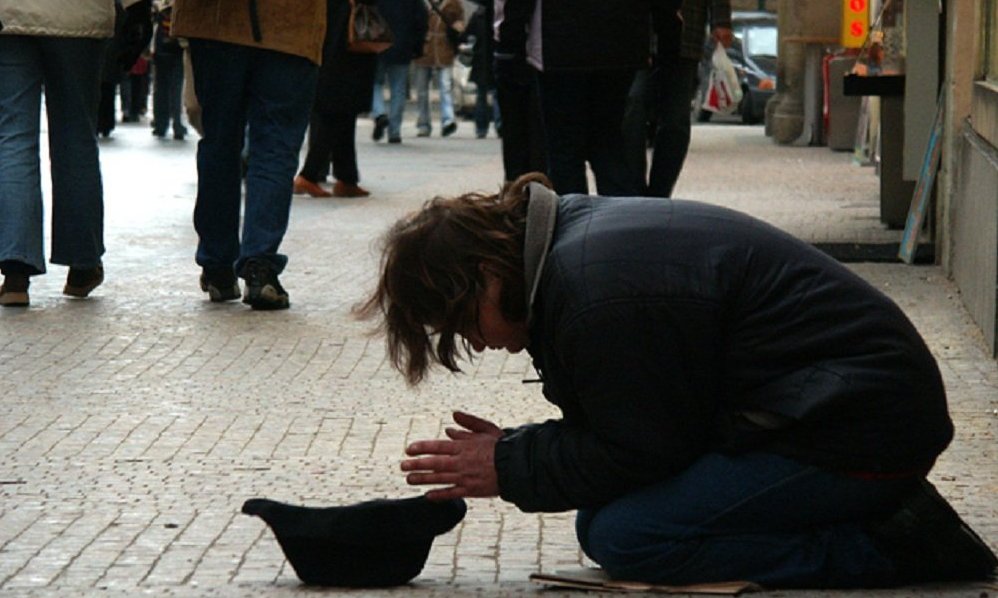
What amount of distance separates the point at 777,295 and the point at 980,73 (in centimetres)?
538

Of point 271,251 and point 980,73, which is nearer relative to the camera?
point 271,251

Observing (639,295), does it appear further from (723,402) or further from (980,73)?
(980,73)

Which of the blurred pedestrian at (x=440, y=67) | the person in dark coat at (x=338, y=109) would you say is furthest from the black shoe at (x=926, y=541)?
the blurred pedestrian at (x=440, y=67)

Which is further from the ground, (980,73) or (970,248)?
(980,73)

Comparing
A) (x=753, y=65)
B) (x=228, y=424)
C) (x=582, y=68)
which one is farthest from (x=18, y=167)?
(x=753, y=65)

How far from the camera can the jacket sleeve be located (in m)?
3.80

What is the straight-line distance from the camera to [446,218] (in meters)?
3.91

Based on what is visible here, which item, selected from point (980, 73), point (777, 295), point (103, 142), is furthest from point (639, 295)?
point (103, 142)

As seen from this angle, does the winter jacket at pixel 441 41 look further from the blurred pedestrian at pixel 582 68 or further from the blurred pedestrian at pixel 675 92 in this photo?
the blurred pedestrian at pixel 582 68

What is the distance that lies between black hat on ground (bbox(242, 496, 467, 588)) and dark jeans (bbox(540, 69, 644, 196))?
15.8 feet

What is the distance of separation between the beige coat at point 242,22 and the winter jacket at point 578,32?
3.54 ft

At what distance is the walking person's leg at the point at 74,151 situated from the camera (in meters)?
8.22

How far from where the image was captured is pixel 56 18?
812cm

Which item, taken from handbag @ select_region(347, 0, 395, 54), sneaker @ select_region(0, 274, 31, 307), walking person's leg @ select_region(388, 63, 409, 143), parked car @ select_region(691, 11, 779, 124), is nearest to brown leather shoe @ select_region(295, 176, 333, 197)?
handbag @ select_region(347, 0, 395, 54)
